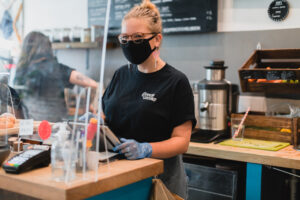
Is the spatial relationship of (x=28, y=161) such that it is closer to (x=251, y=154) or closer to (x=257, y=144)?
(x=251, y=154)

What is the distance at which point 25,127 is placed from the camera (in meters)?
1.58

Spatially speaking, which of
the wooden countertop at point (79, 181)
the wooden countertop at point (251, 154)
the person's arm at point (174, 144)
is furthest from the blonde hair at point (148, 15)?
the wooden countertop at point (251, 154)

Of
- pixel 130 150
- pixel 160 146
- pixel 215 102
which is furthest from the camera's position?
pixel 215 102

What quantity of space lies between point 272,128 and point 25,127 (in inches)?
68.7

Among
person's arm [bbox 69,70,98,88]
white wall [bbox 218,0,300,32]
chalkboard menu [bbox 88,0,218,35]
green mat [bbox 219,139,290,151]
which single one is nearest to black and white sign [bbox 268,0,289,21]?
white wall [bbox 218,0,300,32]

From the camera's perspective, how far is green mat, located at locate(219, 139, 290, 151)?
7.99ft

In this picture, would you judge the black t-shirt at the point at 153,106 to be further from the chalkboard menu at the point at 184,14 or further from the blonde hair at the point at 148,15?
the chalkboard menu at the point at 184,14

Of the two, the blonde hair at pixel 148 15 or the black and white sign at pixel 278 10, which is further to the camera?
the black and white sign at pixel 278 10

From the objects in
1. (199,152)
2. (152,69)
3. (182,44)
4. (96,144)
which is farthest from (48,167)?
(182,44)

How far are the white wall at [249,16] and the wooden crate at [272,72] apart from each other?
0.24m

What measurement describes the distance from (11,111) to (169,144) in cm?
68

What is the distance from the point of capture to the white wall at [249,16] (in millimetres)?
2826

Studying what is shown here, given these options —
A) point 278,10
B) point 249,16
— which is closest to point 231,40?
point 249,16

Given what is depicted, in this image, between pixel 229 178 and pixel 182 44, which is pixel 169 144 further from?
pixel 182 44
